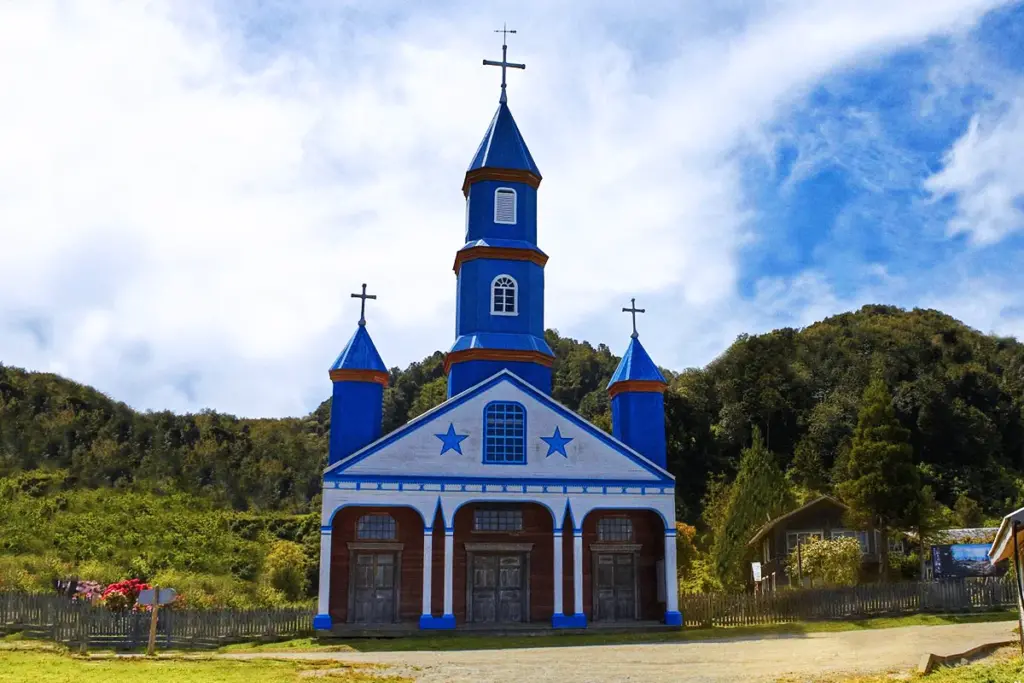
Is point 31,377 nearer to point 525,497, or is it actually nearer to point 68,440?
A: point 68,440

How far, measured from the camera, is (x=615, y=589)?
3102 centimetres

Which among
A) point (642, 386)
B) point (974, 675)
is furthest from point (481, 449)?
point (974, 675)

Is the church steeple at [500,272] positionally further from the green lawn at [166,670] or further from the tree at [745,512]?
the green lawn at [166,670]

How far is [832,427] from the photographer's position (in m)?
69.2

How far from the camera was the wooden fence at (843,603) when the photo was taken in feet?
96.8

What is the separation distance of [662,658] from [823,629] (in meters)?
8.48

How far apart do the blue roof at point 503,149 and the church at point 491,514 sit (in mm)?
6859

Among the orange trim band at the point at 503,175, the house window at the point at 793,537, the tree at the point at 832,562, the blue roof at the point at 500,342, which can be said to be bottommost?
the tree at the point at 832,562

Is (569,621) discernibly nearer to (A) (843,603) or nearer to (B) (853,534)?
(A) (843,603)

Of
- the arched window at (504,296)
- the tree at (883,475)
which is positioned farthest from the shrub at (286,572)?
the tree at (883,475)

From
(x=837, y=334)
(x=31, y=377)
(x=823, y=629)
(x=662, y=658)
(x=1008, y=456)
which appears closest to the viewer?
(x=662, y=658)

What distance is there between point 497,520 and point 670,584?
5.50 m

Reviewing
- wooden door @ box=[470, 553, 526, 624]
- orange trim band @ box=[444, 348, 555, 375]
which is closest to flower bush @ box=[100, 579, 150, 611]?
wooden door @ box=[470, 553, 526, 624]

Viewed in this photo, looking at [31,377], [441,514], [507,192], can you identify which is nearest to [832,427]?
[507,192]
